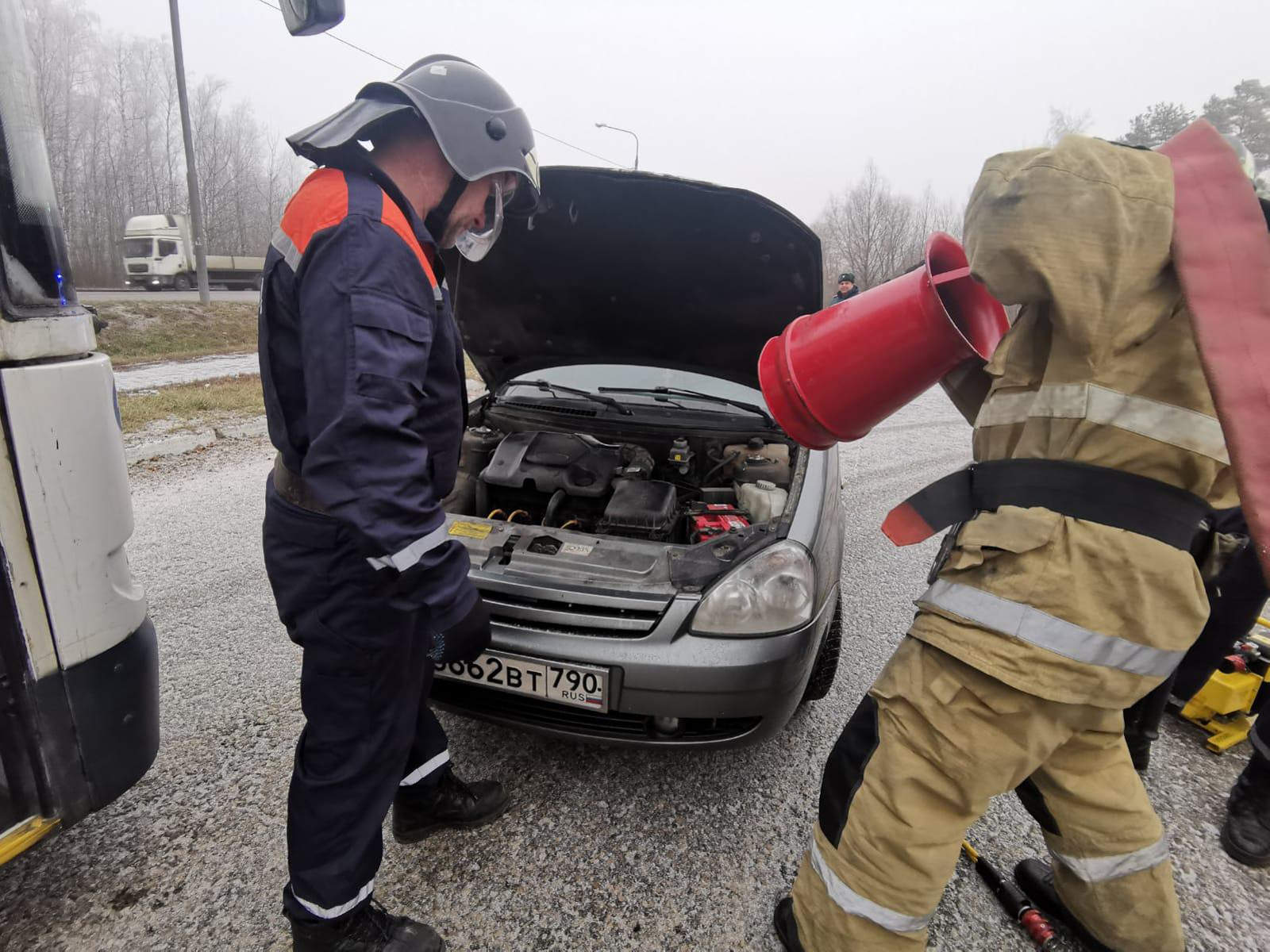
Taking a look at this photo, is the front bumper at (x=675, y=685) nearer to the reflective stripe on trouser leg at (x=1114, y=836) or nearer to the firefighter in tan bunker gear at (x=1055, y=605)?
the firefighter in tan bunker gear at (x=1055, y=605)

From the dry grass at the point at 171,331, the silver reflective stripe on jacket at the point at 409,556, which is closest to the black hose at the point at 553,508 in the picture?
the silver reflective stripe on jacket at the point at 409,556

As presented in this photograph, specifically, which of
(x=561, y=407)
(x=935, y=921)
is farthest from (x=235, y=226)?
(x=935, y=921)

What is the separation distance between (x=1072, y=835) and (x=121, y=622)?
231cm

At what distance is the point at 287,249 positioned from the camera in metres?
1.29

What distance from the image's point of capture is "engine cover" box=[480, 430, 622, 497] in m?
2.71

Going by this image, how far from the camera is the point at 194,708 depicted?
7.77 ft

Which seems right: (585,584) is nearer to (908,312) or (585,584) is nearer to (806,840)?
(806,840)

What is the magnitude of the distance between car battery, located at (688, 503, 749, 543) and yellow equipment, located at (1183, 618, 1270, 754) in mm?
1888

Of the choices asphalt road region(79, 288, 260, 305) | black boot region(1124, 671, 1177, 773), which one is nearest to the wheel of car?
black boot region(1124, 671, 1177, 773)

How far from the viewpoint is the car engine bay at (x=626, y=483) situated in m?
2.50

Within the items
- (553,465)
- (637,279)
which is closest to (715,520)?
(553,465)

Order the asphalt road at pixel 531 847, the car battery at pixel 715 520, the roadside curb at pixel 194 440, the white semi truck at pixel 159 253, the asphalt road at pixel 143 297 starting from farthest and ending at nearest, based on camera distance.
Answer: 1. the white semi truck at pixel 159 253
2. the asphalt road at pixel 143 297
3. the roadside curb at pixel 194 440
4. the car battery at pixel 715 520
5. the asphalt road at pixel 531 847

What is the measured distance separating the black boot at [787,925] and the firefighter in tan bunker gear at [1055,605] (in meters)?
0.09

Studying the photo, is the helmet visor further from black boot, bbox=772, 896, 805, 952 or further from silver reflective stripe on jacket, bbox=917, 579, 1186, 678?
black boot, bbox=772, 896, 805, 952
